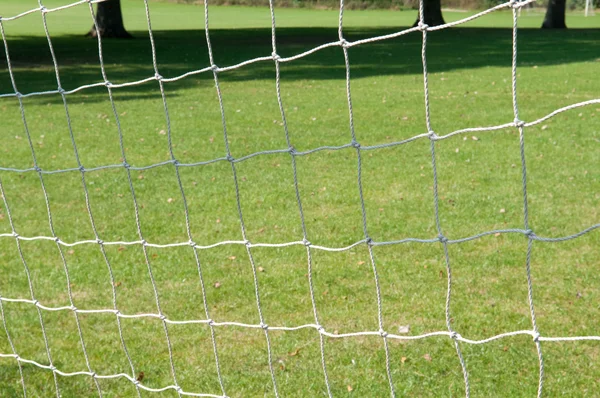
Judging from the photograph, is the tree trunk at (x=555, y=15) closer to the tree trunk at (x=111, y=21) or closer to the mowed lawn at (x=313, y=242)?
the tree trunk at (x=111, y=21)

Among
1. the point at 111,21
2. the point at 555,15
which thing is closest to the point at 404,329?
the point at 111,21

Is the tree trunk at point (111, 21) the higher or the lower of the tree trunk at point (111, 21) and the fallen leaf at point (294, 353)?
the lower

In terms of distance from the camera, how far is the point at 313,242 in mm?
5785

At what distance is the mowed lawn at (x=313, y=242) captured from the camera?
3986mm

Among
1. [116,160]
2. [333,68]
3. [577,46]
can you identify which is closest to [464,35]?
[577,46]

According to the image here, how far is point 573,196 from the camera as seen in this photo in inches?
255

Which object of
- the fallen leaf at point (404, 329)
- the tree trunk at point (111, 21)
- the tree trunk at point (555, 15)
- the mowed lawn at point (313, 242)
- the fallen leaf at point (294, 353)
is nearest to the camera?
the mowed lawn at point (313, 242)

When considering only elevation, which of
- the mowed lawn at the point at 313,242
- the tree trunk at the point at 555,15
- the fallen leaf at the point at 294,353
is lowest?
the tree trunk at the point at 555,15

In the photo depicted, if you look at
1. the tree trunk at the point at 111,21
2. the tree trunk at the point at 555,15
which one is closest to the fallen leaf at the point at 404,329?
the tree trunk at the point at 111,21

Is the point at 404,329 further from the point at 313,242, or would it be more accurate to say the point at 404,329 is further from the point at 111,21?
the point at 111,21

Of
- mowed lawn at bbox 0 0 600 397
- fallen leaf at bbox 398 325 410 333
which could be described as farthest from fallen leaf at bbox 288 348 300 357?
fallen leaf at bbox 398 325 410 333

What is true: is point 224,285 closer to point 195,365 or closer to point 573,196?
point 195,365

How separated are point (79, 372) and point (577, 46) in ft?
59.2

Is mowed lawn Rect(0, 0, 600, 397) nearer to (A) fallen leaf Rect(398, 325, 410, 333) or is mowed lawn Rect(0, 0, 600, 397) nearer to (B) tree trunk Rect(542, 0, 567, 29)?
(A) fallen leaf Rect(398, 325, 410, 333)
